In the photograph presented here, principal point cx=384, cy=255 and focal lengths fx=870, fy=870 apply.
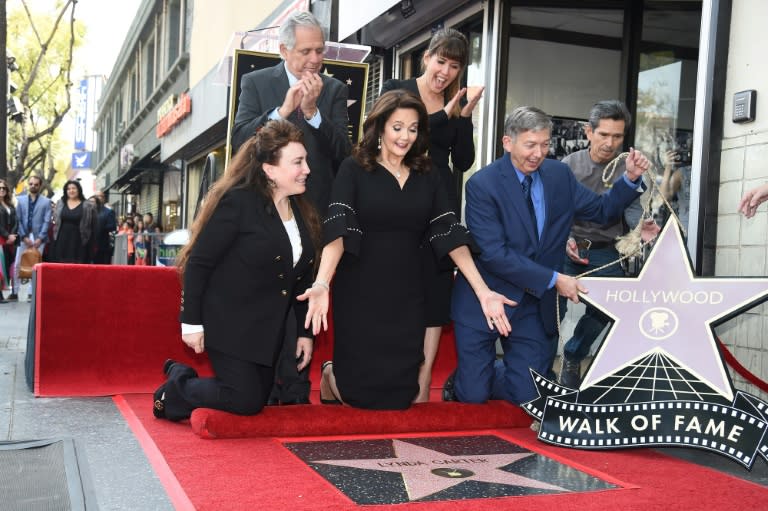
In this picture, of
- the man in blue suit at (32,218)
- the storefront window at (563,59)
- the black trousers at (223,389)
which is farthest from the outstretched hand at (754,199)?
the man in blue suit at (32,218)

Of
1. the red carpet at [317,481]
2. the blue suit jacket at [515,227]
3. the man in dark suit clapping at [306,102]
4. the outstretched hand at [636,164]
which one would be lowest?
the red carpet at [317,481]

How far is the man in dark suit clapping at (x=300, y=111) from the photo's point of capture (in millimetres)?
4473

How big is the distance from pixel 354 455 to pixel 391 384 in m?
0.67

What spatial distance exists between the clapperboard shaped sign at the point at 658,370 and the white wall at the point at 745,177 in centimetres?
87

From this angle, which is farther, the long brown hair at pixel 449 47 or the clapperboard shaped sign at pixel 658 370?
the long brown hair at pixel 449 47

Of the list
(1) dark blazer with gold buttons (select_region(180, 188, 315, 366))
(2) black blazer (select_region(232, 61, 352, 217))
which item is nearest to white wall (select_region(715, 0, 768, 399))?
(2) black blazer (select_region(232, 61, 352, 217))

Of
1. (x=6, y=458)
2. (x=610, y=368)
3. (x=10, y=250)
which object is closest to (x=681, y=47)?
(x=610, y=368)

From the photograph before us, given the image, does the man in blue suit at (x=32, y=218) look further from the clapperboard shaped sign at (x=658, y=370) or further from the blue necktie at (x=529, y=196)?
the clapperboard shaped sign at (x=658, y=370)

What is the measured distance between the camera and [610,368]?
4.02m

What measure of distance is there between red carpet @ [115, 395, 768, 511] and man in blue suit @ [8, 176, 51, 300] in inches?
319

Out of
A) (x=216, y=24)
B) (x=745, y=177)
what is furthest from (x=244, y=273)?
(x=216, y=24)

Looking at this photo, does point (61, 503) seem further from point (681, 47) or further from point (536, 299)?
point (681, 47)

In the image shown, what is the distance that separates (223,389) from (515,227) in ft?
5.43

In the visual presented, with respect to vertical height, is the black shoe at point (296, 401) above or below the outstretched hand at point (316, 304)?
below
